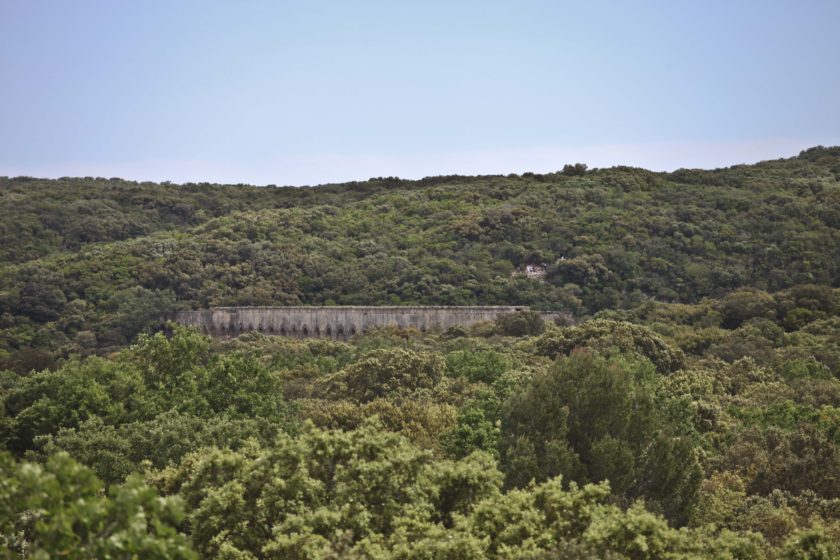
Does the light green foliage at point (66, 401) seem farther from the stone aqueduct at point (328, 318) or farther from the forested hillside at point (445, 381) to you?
the stone aqueduct at point (328, 318)

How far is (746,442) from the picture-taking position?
102 ft

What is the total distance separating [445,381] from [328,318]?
28900 millimetres

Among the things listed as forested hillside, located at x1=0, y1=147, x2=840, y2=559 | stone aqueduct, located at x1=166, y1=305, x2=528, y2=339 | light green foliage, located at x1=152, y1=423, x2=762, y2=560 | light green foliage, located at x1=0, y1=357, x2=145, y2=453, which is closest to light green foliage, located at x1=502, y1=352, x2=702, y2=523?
forested hillside, located at x1=0, y1=147, x2=840, y2=559

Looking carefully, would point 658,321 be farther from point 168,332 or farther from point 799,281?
point 168,332

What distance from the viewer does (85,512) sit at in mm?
11344

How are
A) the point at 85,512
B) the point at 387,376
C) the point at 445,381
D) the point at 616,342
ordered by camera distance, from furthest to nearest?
the point at 616,342 → the point at 445,381 → the point at 387,376 → the point at 85,512

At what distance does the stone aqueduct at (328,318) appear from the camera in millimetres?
65750

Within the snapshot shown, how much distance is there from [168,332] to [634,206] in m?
37.6

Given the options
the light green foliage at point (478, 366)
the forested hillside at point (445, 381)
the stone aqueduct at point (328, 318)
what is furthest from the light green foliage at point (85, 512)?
the stone aqueduct at point (328, 318)

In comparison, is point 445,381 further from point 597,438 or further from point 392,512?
point 392,512

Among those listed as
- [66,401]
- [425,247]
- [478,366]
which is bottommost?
[478,366]

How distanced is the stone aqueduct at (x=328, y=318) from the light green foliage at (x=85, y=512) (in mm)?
53140

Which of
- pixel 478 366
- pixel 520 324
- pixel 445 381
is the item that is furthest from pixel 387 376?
pixel 520 324

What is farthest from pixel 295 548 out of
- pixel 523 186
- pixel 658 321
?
pixel 523 186
